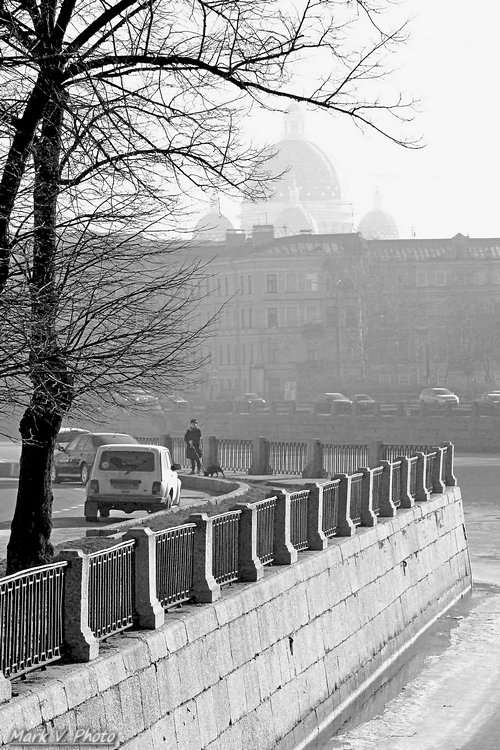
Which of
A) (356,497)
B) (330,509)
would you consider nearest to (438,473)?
(356,497)

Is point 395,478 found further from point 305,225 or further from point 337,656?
point 305,225

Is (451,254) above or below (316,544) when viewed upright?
above

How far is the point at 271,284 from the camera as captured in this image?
121m

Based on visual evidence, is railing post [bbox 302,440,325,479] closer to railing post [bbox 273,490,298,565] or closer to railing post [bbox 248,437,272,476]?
railing post [bbox 248,437,272,476]

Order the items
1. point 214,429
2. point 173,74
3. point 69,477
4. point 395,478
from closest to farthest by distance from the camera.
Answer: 1. point 173,74
2. point 395,478
3. point 69,477
4. point 214,429

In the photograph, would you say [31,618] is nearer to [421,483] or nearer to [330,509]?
[330,509]

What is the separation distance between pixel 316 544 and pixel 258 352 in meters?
101

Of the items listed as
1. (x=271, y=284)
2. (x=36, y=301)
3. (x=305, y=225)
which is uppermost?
(x=305, y=225)

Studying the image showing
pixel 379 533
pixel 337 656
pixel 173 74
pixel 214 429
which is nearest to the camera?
pixel 173 74

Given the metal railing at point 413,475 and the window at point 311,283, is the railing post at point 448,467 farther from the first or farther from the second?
the window at point 311,283

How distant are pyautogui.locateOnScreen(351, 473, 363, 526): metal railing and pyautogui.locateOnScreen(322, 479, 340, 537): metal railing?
961 millimetres

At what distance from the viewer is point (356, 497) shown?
22969 millimetres

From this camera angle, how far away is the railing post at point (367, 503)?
23062 millimetres

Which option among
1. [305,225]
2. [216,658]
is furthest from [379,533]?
[305,225]
